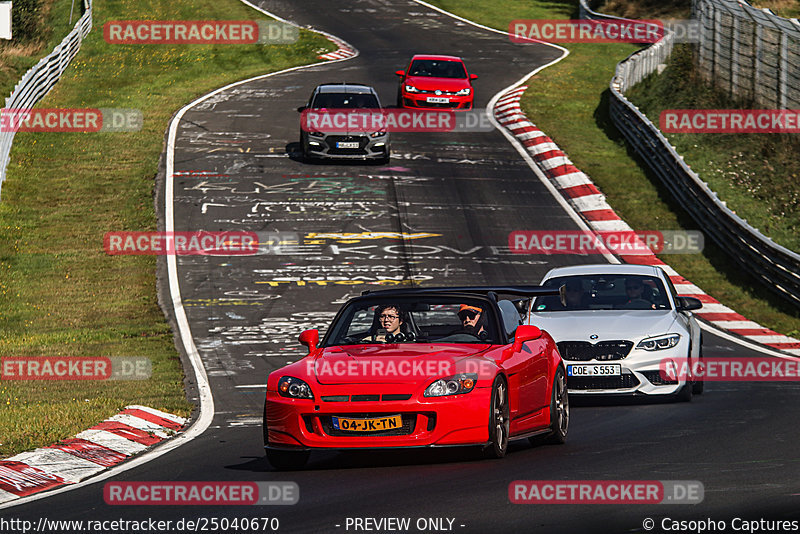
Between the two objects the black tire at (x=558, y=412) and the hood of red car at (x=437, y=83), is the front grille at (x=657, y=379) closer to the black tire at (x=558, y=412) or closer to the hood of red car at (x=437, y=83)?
the black tire at (x=558, y=412)

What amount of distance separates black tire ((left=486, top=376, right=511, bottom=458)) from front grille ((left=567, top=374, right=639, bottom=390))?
3831 millimetres

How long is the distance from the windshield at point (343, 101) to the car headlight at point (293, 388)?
21865 mm

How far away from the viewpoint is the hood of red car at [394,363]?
32.2 feet

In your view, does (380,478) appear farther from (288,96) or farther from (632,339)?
(288,96)

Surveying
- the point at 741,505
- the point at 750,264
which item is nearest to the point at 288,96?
the point at 750,264

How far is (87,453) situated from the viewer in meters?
11.3

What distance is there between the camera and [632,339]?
1412 cm

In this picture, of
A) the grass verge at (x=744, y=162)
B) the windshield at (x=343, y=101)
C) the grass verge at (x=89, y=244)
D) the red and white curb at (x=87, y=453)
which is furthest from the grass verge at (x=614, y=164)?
the red and white curb at (x=87, y=453)

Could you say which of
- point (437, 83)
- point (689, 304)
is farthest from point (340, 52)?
point (689, 304)

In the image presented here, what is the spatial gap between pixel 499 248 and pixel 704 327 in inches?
222

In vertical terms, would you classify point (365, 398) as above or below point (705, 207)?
above

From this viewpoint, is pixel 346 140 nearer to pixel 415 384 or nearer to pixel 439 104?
pixel 439 104

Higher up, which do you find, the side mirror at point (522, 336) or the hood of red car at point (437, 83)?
the side mirror at point (522, 336)

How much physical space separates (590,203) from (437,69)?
10.4 m
